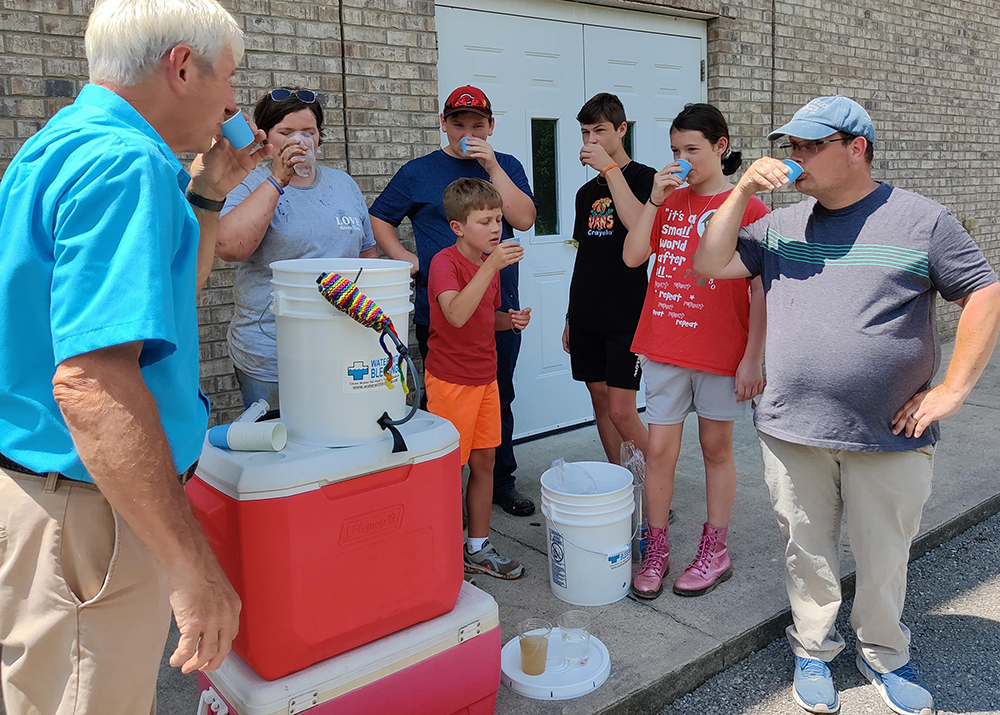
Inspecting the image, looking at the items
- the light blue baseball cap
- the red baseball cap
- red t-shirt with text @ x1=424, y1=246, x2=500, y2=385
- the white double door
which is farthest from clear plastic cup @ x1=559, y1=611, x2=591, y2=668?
the white double door

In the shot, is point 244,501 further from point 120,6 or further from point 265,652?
point 120,6

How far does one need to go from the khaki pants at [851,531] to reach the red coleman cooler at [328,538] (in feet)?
3.71

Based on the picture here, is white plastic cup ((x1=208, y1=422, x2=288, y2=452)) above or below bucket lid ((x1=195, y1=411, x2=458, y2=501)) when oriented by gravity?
above

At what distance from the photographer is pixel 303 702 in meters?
1.99

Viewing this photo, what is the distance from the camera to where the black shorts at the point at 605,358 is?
3654 millimetres

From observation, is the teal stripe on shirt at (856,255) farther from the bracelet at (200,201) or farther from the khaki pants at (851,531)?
the bracelet at (200,201)

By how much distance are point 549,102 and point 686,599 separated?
3.09 metres

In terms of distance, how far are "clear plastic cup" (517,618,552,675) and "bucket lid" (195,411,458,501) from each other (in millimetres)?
720

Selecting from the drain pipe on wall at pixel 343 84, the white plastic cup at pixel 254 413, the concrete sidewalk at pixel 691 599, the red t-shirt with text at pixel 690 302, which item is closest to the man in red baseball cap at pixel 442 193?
the drain pipe on wall at pixel 343 84

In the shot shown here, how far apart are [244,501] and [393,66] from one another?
2853 millimetres

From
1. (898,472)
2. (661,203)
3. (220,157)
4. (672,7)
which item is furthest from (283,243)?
(672,7)

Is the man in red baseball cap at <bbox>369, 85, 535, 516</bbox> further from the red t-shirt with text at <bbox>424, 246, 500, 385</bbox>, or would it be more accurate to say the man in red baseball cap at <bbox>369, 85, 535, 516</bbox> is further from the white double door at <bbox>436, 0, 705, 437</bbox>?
the white double door at <bbox>436, 0, 705, 437</bbox>

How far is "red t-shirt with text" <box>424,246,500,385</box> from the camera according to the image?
312 cm

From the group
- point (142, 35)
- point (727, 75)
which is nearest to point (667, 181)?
point (142, 35)
